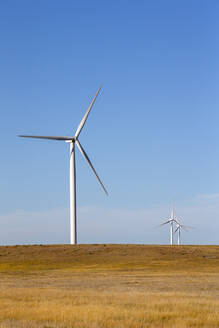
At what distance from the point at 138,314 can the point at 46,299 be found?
27.5 ft

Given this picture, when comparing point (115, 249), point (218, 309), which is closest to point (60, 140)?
point (115, 249)

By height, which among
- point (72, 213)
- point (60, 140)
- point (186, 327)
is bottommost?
point (186, 327)

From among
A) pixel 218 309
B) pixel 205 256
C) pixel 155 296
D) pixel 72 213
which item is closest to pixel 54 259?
pixel 72 213

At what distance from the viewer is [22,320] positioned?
2242 cm

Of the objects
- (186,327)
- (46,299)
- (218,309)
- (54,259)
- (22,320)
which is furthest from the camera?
(54,259)

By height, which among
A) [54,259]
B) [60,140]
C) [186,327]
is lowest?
[186,327]

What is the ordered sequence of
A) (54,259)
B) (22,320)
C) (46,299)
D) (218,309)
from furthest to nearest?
(54,259), (46,299), (218,309), (22,320)

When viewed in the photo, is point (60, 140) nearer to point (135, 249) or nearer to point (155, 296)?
point (135, 249)

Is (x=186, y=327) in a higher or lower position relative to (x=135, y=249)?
lower

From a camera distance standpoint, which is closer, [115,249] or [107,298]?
[107,298]

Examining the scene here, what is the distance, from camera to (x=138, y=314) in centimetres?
2358

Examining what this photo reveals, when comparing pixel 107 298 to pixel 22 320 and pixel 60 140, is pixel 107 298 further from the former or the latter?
pixel 60 140

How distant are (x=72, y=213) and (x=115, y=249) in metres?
13.0

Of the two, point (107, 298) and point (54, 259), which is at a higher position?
point (54, 259)
